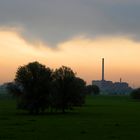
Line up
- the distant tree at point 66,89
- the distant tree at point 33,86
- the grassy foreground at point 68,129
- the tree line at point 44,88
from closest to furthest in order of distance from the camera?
the grassy foreground at point 68,129 < the distant tree at point 33,86 < the tree line at point 44,88 < the distant tree at point 66,89

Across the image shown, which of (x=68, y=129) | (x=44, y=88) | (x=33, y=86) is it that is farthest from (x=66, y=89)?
(x=68, y=129)

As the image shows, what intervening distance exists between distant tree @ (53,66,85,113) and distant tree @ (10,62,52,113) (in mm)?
3937

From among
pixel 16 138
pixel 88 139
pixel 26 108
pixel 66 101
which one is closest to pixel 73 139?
pixel 88 139

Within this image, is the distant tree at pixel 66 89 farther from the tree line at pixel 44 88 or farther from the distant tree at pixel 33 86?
the distant tree at pixel 33 86

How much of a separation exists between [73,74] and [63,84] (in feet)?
10.6

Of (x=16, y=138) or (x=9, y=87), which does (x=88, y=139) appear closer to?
(x=16, y=138)

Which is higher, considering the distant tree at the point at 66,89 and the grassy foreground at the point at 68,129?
the distant tree at the point at 66,89

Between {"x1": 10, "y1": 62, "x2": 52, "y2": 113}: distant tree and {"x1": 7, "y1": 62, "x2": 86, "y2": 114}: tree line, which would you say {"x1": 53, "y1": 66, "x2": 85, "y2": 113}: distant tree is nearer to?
{"x1": 7, "y1": 62, "x2": 86, "y2": 114}: tree line

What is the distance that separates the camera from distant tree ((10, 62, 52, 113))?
88.1 metres

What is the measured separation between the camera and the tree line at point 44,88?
88.6 metres

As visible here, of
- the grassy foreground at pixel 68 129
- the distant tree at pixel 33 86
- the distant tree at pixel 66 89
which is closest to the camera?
the grassy foreground at pixel 68 129

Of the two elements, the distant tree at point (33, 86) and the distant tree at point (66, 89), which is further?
the distant tree at point (66, 89)

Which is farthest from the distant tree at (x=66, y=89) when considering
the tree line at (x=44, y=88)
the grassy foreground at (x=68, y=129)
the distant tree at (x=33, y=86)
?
the grassy foreground at (x=68, y=129)

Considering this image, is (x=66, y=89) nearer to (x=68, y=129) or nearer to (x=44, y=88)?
(x=44, y=88)
